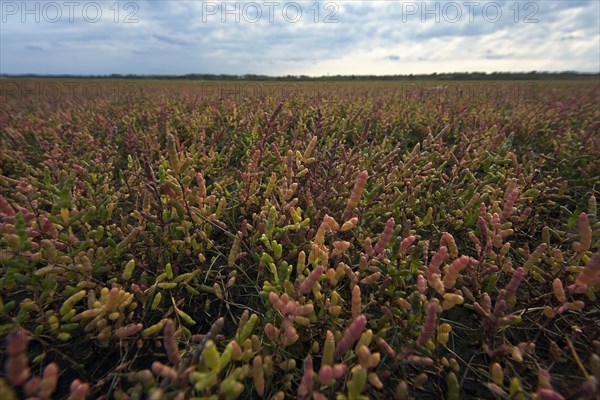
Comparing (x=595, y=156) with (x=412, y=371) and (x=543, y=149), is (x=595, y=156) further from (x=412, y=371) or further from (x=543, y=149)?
Answer: (x=412, y=371)

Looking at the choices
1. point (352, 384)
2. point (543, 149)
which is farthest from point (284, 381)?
point (543, 149)

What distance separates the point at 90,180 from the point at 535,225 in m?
3.31

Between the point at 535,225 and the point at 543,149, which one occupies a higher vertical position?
the point at 543,149

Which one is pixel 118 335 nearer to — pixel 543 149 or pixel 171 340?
pixel 171 340

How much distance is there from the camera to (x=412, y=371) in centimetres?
152

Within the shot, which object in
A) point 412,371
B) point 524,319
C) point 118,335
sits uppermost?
point 118,335

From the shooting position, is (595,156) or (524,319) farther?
(595,156)

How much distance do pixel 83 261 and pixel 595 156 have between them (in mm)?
4357

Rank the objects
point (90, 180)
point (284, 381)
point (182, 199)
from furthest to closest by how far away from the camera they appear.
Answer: point (90, 180) < point (182, 199) < point (284, 381)

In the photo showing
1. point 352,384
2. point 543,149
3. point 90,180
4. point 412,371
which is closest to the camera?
point 352,384

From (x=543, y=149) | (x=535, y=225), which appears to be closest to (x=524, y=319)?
(x=535, y=225)

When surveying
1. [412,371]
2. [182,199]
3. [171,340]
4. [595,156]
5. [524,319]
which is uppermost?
[595,156]

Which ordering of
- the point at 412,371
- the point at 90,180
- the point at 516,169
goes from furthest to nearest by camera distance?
the point at 516,169, the point at 90,180, the point at 412,371

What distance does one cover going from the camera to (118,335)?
1.36m
